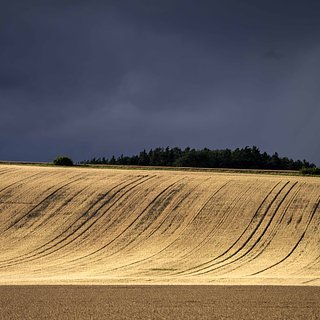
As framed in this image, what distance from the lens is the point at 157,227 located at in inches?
1467

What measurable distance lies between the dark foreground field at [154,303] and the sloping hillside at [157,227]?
934cm

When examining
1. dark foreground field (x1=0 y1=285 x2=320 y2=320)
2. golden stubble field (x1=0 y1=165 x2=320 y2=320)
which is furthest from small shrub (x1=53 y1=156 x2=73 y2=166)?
dark foreground field (x1=0 y1=285 x2=320 y2=320)

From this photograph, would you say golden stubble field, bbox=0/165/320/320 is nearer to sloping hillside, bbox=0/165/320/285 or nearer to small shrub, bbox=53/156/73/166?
sloping hillside, bbox=0/165/320/285

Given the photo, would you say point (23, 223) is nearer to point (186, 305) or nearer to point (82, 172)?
point (82, 172)

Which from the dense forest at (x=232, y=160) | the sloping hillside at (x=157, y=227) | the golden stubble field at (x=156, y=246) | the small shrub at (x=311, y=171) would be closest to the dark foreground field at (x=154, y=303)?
the golden stubble field at (x=156, y=246)

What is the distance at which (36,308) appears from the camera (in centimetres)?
1080

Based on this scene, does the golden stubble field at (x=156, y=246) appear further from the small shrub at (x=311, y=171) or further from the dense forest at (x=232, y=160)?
the dense forest at (x=232, y=160)

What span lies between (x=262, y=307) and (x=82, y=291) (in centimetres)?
422

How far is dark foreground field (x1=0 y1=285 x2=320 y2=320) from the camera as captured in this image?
10383 millimetres

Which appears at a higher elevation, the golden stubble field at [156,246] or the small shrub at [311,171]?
the small shrub at [311,171]

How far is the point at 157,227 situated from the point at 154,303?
25.8 meters

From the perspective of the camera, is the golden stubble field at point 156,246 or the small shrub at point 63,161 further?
the small shrub at point 63,161

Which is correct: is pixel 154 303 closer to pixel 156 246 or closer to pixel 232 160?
pixel 156 246

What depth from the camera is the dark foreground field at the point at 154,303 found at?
10.4 m
